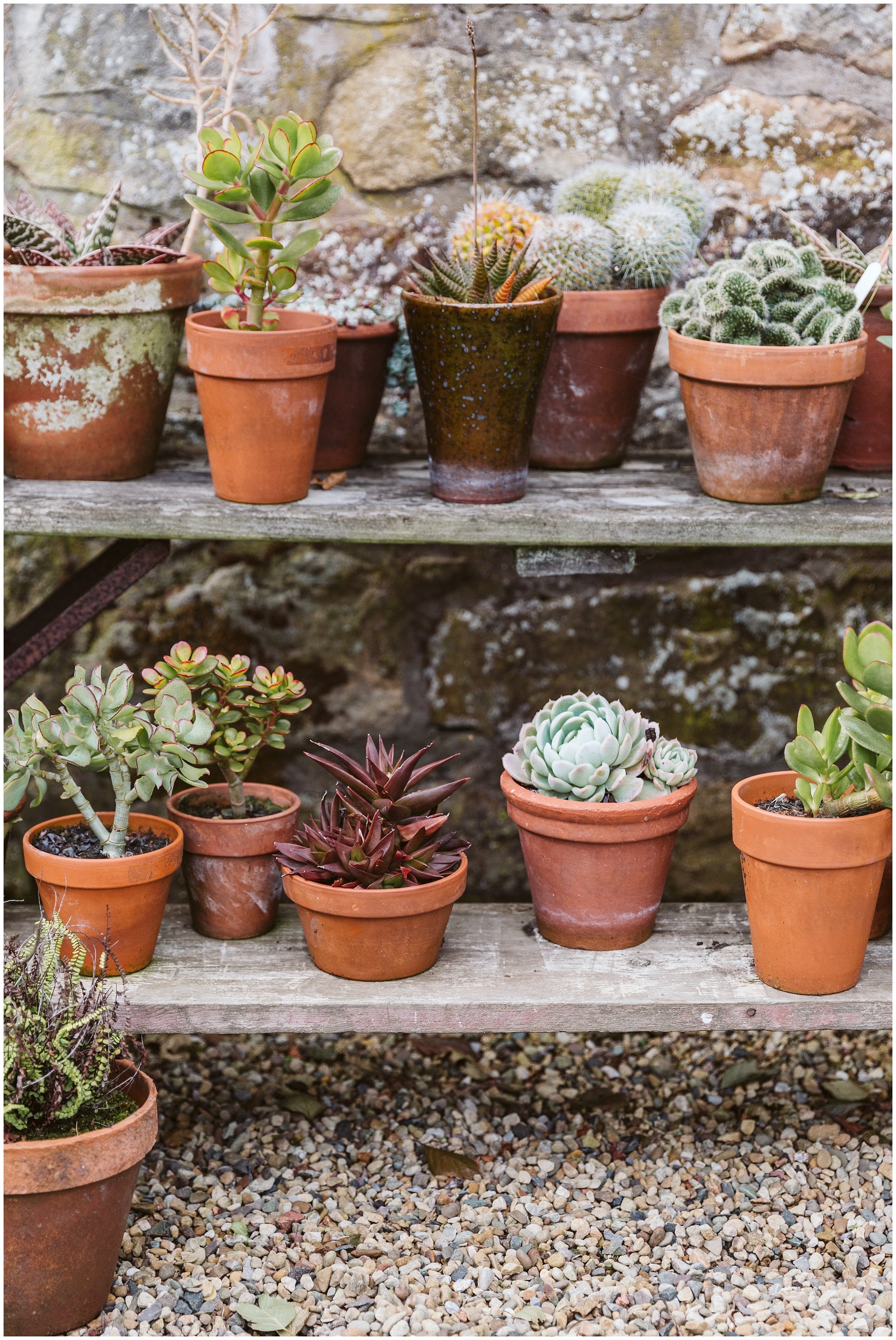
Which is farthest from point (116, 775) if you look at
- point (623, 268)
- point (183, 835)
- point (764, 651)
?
point (764, 651)

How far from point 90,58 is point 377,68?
1.34 ft

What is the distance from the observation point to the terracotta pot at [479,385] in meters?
1.53

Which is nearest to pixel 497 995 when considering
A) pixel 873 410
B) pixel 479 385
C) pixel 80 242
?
pixel 479 385

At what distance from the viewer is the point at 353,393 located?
175 centimetres

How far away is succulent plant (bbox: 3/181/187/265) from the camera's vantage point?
5.31 feet

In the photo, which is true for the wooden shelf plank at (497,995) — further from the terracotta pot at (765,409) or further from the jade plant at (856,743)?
the terracotta pot at (765,409)

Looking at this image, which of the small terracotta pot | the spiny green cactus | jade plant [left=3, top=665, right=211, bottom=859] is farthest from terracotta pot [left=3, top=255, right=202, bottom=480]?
the small terracotta pot

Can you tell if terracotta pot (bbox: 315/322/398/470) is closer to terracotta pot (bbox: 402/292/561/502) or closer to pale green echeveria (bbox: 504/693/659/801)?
terracotta pot (bbox: 402/292/561/502)

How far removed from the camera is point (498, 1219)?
1665 millimetres

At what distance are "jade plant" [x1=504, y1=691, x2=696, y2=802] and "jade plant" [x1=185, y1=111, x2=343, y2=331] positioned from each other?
0.60m

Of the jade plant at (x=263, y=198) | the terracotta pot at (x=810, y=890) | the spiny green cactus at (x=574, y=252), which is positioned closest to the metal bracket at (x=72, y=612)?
the jade plant at (x=263, y=198)

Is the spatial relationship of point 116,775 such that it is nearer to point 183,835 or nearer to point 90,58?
point 183,835

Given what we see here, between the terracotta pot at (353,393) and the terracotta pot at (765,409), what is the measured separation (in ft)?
1.26

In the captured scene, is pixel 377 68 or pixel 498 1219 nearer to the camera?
pixel 498 1219
